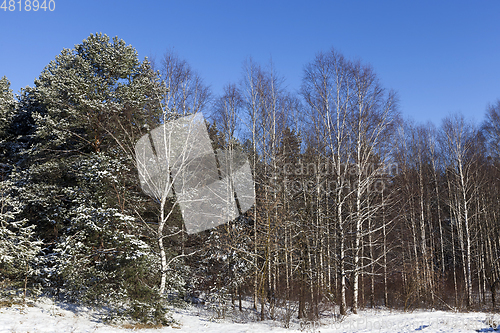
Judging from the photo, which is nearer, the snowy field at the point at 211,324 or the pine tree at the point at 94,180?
the snowy field at the point at 211,324

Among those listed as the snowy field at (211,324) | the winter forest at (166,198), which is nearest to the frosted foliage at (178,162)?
the winter forest at (166,198)

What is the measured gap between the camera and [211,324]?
1105 centimetres

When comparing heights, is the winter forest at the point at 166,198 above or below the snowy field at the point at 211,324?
above

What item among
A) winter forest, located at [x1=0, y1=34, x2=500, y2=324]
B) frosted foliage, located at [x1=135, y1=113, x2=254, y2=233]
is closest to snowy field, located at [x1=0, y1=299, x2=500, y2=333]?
winter forest, located at [x1=0, y1=34, x2=500, y2=324]

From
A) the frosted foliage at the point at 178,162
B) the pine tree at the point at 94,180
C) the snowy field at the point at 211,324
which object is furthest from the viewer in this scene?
the frosted foliage at the point at 178,162

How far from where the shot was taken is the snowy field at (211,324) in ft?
26.0

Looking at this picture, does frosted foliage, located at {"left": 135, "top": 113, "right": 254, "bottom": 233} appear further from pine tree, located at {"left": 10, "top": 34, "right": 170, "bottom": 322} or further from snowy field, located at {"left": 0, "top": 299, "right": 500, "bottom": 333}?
snowy field, located at {"left": 0, "top": 299, "right": 500, "bottom": 333}

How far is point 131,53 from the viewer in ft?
49.4

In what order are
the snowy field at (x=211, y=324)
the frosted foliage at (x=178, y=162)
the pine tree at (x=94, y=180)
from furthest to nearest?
the frosted foliage at (x=178, y=162)
the pine tree at (x=94, y=180)
the snowy field at (x=211, y=324)

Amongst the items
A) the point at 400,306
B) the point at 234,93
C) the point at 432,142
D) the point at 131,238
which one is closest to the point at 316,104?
the point at 234,93

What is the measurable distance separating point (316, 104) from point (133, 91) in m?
8.13

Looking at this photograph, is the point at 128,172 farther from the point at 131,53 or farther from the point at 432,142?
the point at 432,142

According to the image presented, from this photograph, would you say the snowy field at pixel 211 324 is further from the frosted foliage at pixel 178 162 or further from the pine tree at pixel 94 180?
the frosted foliage at pixel 178 162

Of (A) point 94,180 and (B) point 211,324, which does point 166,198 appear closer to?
(A) point 94,180
